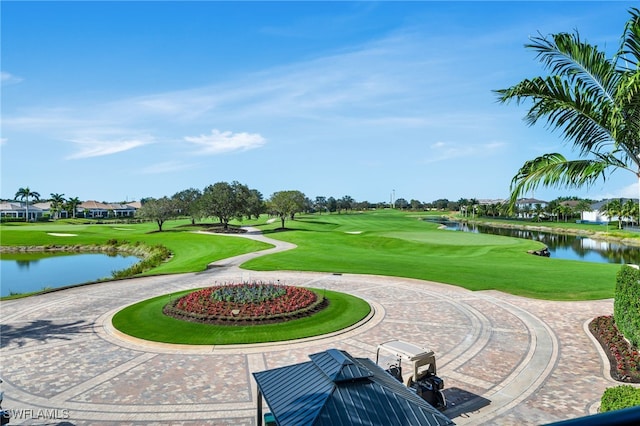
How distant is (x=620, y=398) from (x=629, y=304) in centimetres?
757

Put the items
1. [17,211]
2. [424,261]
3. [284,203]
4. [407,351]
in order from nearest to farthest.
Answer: [407,351]
[424,261]
[284,203]
[17,211]

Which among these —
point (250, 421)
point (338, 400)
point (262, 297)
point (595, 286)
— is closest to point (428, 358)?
point (250, 421)

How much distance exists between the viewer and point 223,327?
17562 millimetres

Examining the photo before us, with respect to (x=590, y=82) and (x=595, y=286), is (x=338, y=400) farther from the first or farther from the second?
(x=595, y=286)

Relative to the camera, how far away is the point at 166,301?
71.7 ft

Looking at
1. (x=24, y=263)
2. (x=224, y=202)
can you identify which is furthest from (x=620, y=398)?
(x=224, y=202)

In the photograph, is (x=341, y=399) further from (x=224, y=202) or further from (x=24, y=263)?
(x=224, y=202)

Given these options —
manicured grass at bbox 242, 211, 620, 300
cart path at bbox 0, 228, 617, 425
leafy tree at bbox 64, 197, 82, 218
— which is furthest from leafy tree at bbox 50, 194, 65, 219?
cart path at bbox 0, 228, 617, 425

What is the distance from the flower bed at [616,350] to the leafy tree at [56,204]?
147 m

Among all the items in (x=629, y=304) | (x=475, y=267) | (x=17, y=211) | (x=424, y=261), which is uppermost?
(x=17, y=211)

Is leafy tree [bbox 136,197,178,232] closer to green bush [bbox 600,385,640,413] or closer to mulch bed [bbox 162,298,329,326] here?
mulch bed [bbox 162,298,329,326]

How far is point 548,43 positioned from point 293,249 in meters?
35.5

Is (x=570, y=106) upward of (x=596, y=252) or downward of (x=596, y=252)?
upward

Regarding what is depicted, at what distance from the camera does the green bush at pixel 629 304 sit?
14.0m
